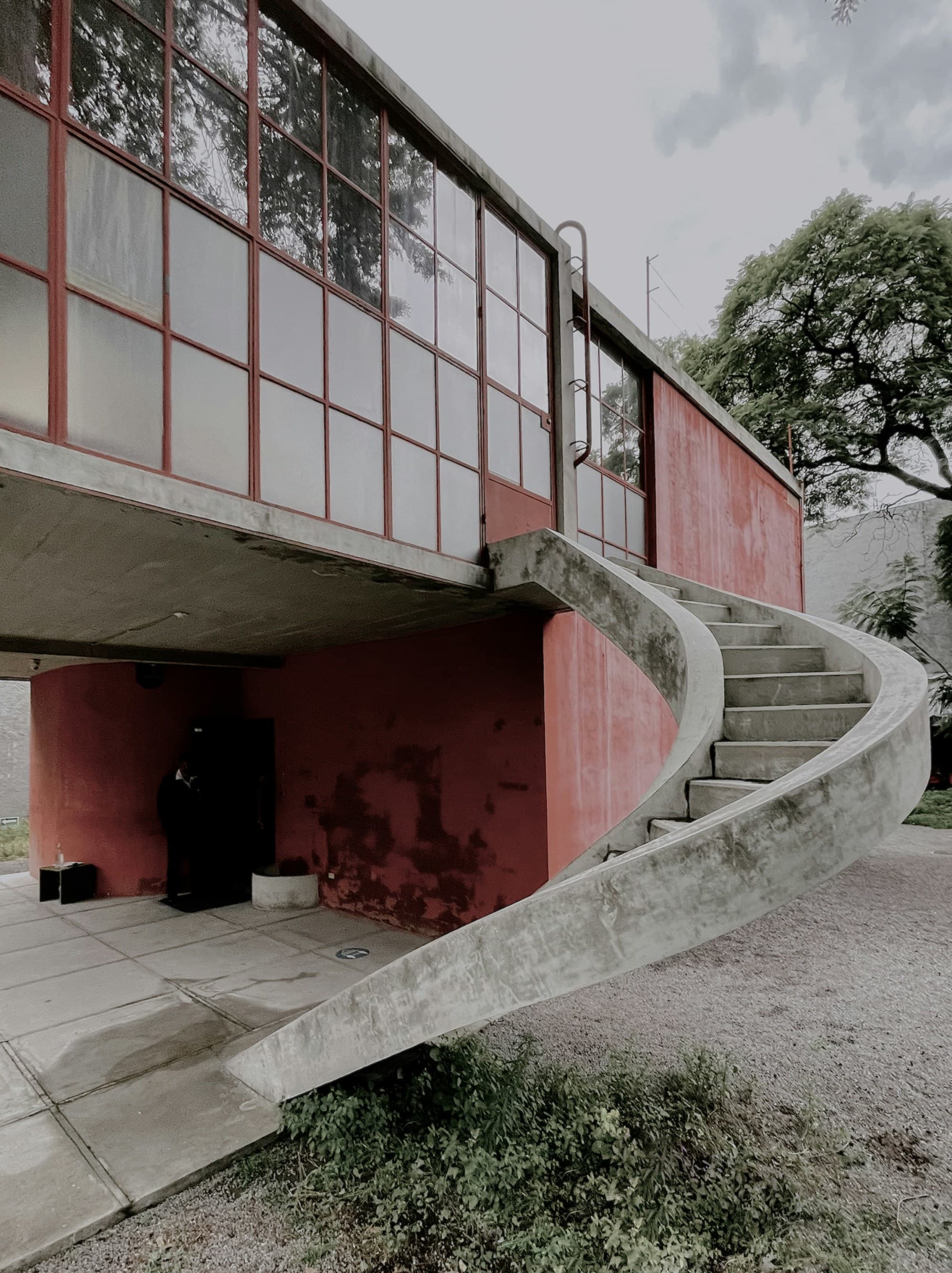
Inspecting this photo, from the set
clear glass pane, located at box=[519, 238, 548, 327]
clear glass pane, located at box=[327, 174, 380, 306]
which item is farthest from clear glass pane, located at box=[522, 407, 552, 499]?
clear glass pane, located at box=[327, 174, 380, 306]

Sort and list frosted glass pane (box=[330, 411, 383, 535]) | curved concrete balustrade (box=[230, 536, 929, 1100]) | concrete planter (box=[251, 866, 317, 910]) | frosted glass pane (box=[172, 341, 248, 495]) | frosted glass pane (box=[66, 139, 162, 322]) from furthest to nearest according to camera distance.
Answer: concrete planter (box=[251, 866, 317, 910]), frosted glass pane (box=[330, 411, 383, 535]), frosted glass pane (box=[172, 341, 248, 495]), frosted glass pane (box=[66, 139, 162, 322]), curved concrete balustrade (box=[230, 536, 929, 1100])

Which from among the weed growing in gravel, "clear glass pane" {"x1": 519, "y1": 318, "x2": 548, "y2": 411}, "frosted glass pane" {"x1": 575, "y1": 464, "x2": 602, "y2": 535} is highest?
"clear glass pane" {"x1": 519, "y1": 318, "x2": 548, "y2": 411}

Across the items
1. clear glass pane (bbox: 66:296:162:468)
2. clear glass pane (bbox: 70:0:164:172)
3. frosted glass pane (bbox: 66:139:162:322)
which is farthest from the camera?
clear glass pane (bbox: 70:0:164:172)

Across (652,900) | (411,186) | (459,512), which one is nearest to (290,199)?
(411,186)

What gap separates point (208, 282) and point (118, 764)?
22.9ft

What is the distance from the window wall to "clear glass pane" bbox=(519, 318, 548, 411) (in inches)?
14.5

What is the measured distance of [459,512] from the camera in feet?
19.6

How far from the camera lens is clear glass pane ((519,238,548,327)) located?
6.97 m

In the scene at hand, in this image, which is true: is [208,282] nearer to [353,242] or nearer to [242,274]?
[242,274]

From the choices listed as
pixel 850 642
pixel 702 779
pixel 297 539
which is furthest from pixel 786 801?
pixel 297 539

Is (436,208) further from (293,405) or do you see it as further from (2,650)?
(2,650)

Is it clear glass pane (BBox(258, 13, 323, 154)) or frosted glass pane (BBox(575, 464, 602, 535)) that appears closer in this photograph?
clear glass pane (BBox(258, 13, 323, 154))

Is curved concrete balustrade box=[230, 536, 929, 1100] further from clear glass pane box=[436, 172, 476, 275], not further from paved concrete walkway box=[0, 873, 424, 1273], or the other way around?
clear glass pane box=[436, 172, 476, 275]

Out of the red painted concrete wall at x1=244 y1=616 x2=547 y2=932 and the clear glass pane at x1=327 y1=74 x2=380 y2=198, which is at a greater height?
the clear glass pane at x1=327 y1=74 x2=380 y2=198
